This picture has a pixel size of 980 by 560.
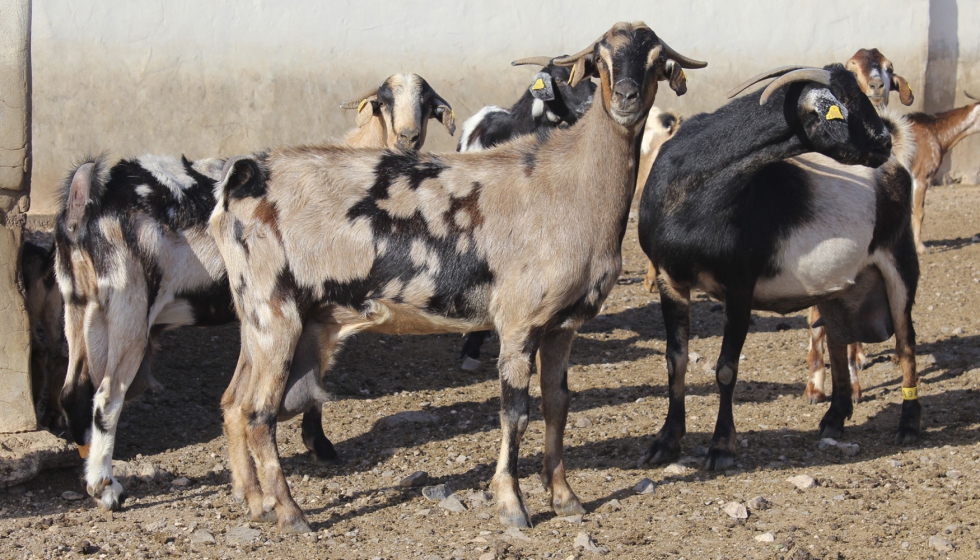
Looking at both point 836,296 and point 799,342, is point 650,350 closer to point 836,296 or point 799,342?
point 799,342

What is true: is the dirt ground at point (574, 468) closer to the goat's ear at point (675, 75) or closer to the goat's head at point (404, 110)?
the goat's head at point (404, 110)

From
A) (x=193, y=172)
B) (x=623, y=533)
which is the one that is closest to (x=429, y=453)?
(x=623, y=533)


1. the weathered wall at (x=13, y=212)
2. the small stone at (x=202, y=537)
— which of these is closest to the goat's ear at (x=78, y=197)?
the weathered wall at (x=13, y=212)

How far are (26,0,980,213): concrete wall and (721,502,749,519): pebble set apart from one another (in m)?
7.88

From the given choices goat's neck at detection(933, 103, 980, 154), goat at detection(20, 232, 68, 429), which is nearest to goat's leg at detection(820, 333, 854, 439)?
goat at detection(20, 232, 68, 429)

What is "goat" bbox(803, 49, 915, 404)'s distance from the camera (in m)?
7.06

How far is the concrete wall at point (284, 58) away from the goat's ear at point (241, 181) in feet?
21.9

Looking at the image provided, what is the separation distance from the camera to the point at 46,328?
601 centimetres

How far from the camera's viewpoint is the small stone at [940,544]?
14.5 ft

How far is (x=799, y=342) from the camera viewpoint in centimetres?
841

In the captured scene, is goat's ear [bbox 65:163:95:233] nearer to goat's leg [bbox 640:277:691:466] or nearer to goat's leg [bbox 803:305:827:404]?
goat's leg [bbox 640:277:691:466]

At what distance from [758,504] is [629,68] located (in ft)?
7.15

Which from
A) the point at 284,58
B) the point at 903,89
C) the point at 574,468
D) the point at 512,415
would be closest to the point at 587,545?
the point at 512,415

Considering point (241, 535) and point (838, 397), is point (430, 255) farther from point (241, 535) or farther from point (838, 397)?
point (838, 397)
